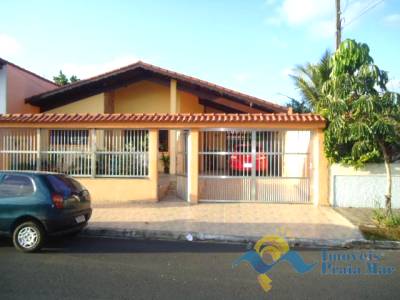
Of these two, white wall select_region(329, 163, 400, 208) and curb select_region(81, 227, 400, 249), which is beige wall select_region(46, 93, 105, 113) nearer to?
curb select_region(81, 227, 400, 249)

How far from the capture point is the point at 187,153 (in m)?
11.7

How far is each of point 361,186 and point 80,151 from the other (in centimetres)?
852

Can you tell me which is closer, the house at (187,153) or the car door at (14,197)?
the car door at (14,197)

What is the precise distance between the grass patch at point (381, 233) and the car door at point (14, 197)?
651cm

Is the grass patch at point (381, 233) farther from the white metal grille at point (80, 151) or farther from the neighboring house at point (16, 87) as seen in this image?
the neighboring house at point (16, 87)

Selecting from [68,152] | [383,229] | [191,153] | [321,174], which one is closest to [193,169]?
[191,153]

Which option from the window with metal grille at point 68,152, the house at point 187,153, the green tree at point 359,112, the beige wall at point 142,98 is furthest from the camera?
the beige wall at point 142,98

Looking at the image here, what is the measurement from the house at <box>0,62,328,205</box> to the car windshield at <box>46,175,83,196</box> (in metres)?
4.31

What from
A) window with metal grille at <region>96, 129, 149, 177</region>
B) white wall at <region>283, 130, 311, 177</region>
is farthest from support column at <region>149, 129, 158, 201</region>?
white wall at <region>283, 130, 311, 177</region>

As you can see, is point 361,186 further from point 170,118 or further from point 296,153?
point 170,118

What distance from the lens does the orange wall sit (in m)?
14.6

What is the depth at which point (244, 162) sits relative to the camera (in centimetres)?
1137

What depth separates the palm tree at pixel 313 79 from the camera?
16109 millimetres

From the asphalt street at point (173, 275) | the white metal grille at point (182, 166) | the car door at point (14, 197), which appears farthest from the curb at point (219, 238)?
the white metal grille at point (182, 166)
